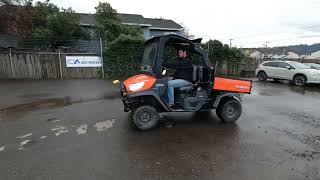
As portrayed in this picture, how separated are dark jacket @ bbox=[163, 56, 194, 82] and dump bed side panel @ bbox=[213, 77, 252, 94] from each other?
0.63 metres

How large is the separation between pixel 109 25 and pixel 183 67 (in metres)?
13.8

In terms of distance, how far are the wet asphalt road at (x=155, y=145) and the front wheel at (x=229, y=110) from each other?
168 millimetres

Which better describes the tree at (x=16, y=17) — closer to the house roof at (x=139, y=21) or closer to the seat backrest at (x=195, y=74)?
the house roof at (x=139, y=21)

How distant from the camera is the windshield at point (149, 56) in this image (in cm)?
531

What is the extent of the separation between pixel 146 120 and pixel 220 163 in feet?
6.39

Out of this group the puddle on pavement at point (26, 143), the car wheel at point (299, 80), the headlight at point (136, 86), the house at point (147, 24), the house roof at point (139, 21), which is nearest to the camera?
the puddle on pavement at point (26, 143)

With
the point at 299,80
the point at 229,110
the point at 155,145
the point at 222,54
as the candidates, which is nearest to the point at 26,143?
the point at 155,145

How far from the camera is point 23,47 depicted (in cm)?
1481

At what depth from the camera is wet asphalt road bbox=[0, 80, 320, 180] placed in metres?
3.45

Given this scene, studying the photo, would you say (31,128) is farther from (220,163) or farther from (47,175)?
(220,163)

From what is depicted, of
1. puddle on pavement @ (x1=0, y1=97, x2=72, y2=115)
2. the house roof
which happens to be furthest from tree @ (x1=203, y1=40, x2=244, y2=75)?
puddle on pavement @ (x1=0, y1=97, x2=72, y2=115)

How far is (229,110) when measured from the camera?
5773mm

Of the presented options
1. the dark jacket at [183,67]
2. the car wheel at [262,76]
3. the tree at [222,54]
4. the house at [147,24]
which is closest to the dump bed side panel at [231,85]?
the dark jacket at [183,67]

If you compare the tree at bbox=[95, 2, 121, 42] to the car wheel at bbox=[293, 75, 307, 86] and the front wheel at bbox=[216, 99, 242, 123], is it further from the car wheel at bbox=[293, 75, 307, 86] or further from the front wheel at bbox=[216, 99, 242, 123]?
the front wheel at bbox=[216, 99, 242, 123]
